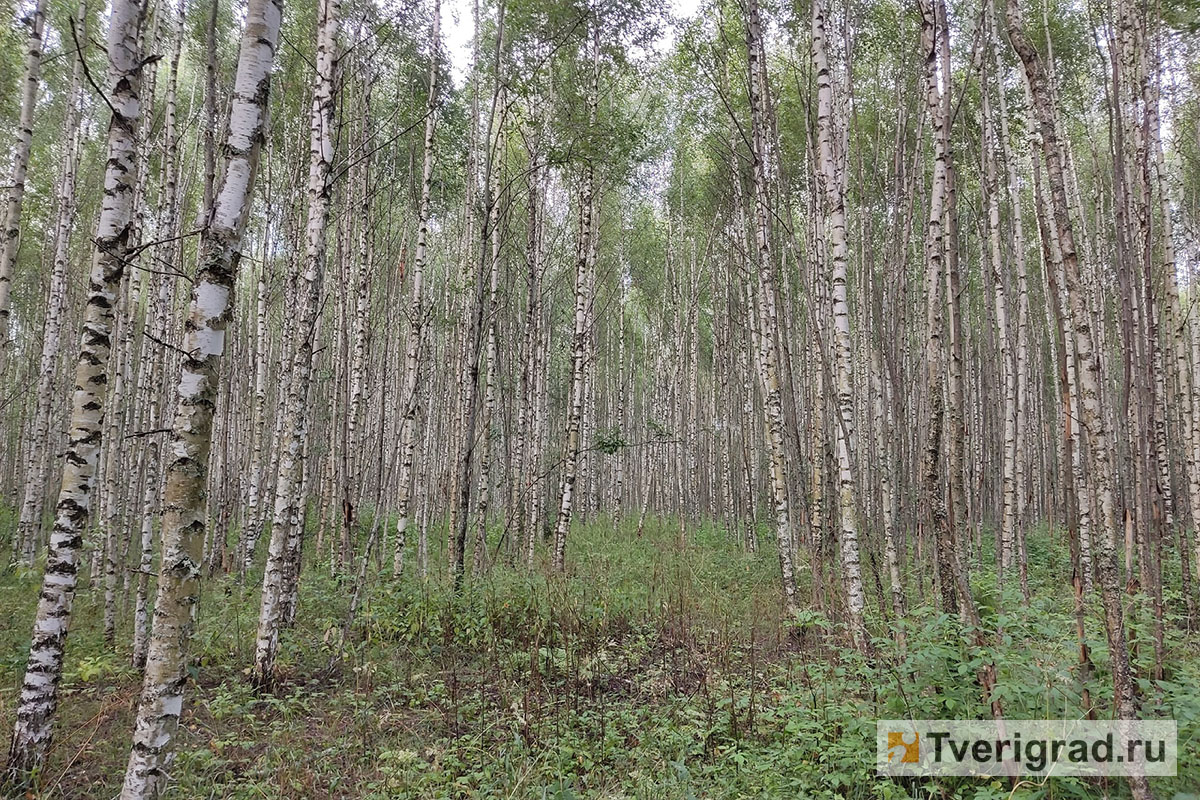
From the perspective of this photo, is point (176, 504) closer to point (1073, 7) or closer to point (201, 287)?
point (201, 287)

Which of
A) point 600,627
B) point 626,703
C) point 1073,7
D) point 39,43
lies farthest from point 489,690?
point 1073,7

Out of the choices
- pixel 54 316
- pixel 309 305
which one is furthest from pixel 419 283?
pixel 54 316

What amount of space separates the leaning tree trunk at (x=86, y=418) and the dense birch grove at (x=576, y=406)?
2cm

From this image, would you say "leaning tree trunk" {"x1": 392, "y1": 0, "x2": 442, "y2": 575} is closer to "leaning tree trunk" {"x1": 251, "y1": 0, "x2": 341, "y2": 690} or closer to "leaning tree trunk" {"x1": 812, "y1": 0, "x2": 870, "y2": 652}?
"leaning tree trunk" {"x1": 251, "y1": 0, "x2": 341, "y2": 690}

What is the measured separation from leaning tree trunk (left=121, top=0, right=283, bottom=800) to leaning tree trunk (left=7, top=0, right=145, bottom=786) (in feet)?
3.42

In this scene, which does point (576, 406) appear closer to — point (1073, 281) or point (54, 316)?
point (1073, 281)

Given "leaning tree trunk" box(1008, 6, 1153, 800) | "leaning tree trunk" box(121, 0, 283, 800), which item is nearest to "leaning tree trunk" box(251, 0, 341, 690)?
"leaning tree trunk" box(121, 0, 283, 800)

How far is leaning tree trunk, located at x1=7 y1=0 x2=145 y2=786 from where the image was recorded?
11.0 feet

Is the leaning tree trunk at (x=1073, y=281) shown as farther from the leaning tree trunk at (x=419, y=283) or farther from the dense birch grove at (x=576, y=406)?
the leaning tree trunk at (x=419, y=283)

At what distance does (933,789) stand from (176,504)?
12.5 ft

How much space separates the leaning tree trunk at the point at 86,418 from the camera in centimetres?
334

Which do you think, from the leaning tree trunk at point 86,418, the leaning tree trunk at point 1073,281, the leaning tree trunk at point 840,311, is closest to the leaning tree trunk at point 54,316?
the leaning tree trunk at point 86,418

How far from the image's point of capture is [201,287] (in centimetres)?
272

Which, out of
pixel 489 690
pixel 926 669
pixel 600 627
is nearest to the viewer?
pixel 926 669
